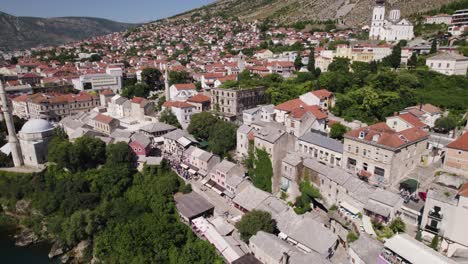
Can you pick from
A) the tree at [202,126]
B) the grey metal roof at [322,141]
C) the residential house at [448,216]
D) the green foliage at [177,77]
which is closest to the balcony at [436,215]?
the residential house at [448,216]

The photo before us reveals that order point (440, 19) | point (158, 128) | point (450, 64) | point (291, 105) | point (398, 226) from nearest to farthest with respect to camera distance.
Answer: point (398, 226)
point (291, 105)
point (450, 64)
point (158, 128)
point (440, 19)

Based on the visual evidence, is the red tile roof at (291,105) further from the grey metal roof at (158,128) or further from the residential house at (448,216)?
the residential house at (448,216)

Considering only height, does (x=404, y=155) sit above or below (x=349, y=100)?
below

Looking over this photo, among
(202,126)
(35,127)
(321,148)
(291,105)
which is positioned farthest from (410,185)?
(35,127)

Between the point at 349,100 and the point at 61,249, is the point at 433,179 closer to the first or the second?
the point at 349,100

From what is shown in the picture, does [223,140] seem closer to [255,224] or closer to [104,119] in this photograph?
[255,224]

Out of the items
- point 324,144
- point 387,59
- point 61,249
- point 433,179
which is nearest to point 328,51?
point 387,59
